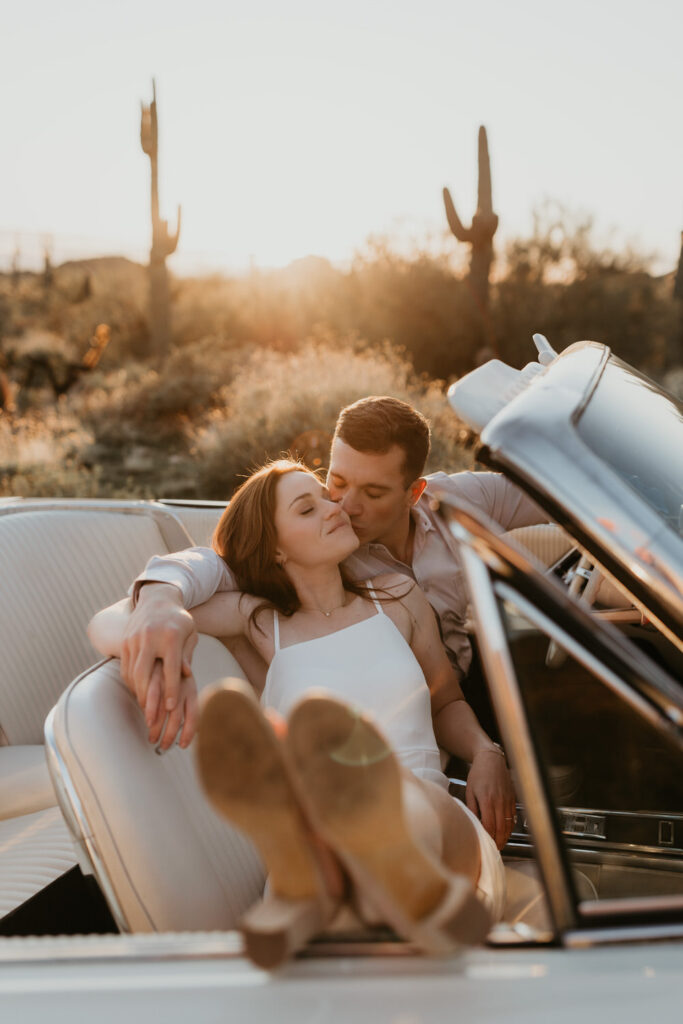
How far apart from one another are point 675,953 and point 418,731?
0.99 metres

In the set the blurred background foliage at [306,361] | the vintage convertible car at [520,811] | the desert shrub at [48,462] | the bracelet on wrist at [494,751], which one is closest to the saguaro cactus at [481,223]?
the blurred background foliage at [306,361]

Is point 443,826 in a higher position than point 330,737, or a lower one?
lower

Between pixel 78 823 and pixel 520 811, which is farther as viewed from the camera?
pixel 520 811

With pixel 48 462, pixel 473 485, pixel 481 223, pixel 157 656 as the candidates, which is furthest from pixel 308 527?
pixel 481 223

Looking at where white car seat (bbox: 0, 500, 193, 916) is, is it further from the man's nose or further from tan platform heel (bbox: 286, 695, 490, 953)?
tan platform heel (bbox: 286, 695, 490, 953)

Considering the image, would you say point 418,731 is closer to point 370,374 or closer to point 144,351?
point 370,374

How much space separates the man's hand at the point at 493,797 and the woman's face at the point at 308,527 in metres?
0.62

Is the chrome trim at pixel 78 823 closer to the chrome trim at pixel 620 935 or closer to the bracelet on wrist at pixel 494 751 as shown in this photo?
the chrome trim at pixel 620 935

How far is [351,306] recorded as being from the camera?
1745cm

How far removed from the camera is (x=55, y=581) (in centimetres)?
307

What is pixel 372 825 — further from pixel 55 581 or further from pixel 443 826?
pixel 55 581

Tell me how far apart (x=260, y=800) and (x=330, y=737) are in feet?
0.36

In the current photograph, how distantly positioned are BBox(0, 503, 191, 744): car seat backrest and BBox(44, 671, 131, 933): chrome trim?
4.45 feet

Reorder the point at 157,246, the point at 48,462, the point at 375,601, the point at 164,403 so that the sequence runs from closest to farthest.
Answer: the point at 375,601 → the point at 48,462 → the point at 157,246 → the point at 164,403
